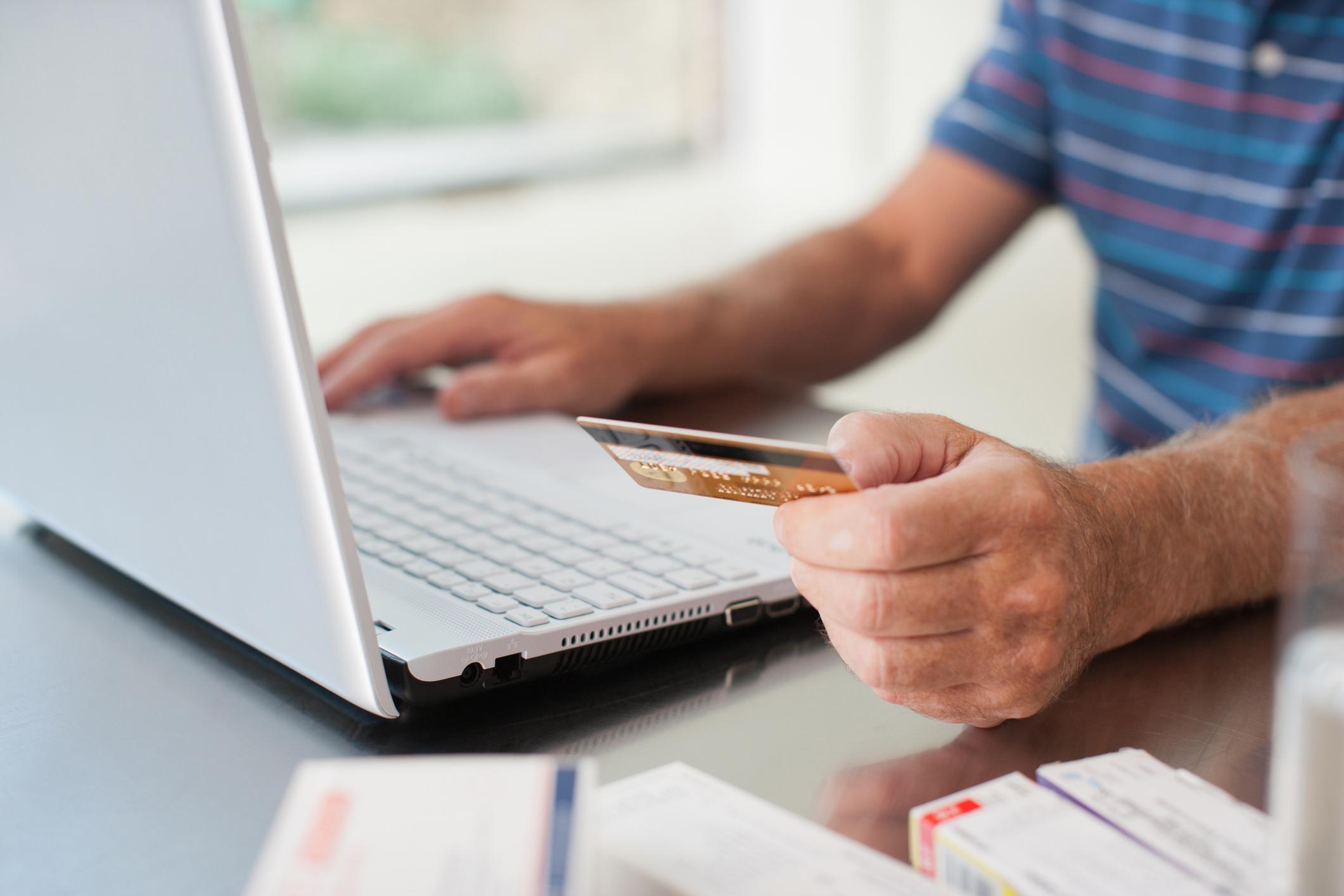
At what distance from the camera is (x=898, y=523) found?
17.8 inches

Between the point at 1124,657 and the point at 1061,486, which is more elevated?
the point at 1061,486

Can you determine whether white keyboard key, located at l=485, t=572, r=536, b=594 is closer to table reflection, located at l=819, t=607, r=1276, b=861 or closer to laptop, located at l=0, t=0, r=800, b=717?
laptop, located at l=0, t=0, r=800, b=717

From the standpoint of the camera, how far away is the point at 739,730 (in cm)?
54

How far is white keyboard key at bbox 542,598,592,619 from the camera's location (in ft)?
1.85

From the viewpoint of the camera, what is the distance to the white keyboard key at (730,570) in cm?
62

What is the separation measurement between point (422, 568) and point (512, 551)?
5 centimetres

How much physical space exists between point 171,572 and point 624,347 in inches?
20.5

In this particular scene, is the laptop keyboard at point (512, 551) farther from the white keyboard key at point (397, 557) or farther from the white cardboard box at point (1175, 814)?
the white cardboard box at point (1175, 814)

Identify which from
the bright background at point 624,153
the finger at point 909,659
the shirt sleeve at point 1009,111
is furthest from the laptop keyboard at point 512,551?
the bright background at point 624,153

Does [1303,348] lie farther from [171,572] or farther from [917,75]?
[917,75]

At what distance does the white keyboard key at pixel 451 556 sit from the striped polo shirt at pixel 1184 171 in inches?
23.0

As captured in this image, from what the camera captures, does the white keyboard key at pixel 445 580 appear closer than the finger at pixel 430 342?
Yes

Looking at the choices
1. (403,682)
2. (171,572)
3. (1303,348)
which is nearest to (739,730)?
(403,682)

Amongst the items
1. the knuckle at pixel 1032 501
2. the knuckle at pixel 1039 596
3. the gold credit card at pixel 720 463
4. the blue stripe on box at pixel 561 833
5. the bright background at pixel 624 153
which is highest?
the gold credit card at pixel 720 463
